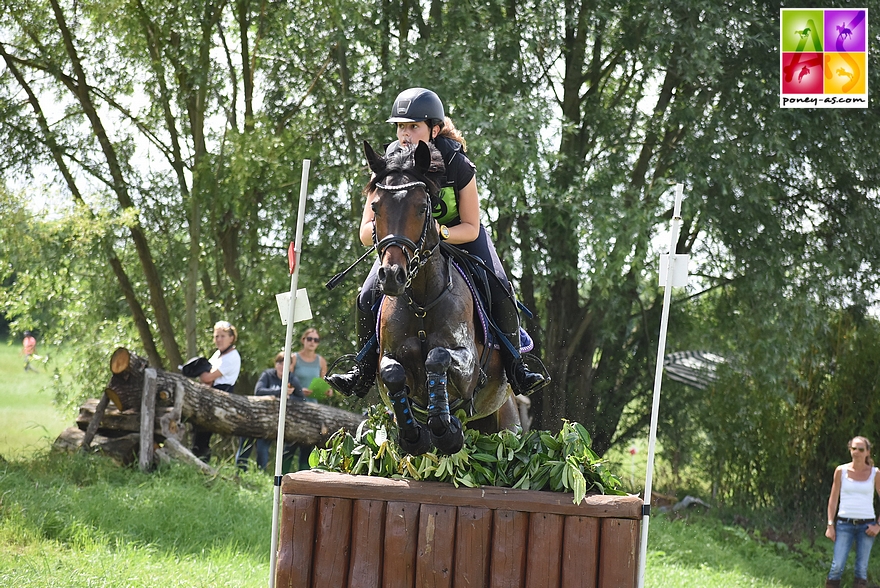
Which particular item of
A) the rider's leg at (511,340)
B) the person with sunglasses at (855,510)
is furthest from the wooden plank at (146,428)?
the person with sunglasses at (855,510)

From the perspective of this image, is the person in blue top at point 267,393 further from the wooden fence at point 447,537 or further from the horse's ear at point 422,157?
the horse's ear at point 422,157

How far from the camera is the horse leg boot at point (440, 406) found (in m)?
3.89

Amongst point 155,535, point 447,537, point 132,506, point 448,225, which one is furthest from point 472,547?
point 132,506

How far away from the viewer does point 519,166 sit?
9.66m

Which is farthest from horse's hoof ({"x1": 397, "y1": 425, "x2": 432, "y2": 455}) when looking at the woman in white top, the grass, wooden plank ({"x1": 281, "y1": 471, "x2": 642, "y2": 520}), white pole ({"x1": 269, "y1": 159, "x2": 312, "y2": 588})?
the woman in white top

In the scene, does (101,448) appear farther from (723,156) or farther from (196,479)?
(723,156)

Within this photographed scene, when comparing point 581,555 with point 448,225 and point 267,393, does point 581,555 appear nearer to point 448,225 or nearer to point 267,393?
point 448,225

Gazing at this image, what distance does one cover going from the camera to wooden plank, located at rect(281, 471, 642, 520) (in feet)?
12.6

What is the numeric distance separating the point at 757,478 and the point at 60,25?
1097 cm

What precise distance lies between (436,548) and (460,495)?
236 mm

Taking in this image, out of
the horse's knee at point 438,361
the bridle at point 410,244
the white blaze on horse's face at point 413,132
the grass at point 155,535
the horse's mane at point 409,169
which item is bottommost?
the grass at point 155,535

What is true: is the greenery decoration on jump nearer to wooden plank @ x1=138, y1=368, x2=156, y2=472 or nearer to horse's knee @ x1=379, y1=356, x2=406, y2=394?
horse's knee @ x1=379, y1=356, x2=406, y2=394

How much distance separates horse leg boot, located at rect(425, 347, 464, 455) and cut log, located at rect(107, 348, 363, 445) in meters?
5.11

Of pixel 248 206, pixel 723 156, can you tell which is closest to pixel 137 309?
pixel 248 206
